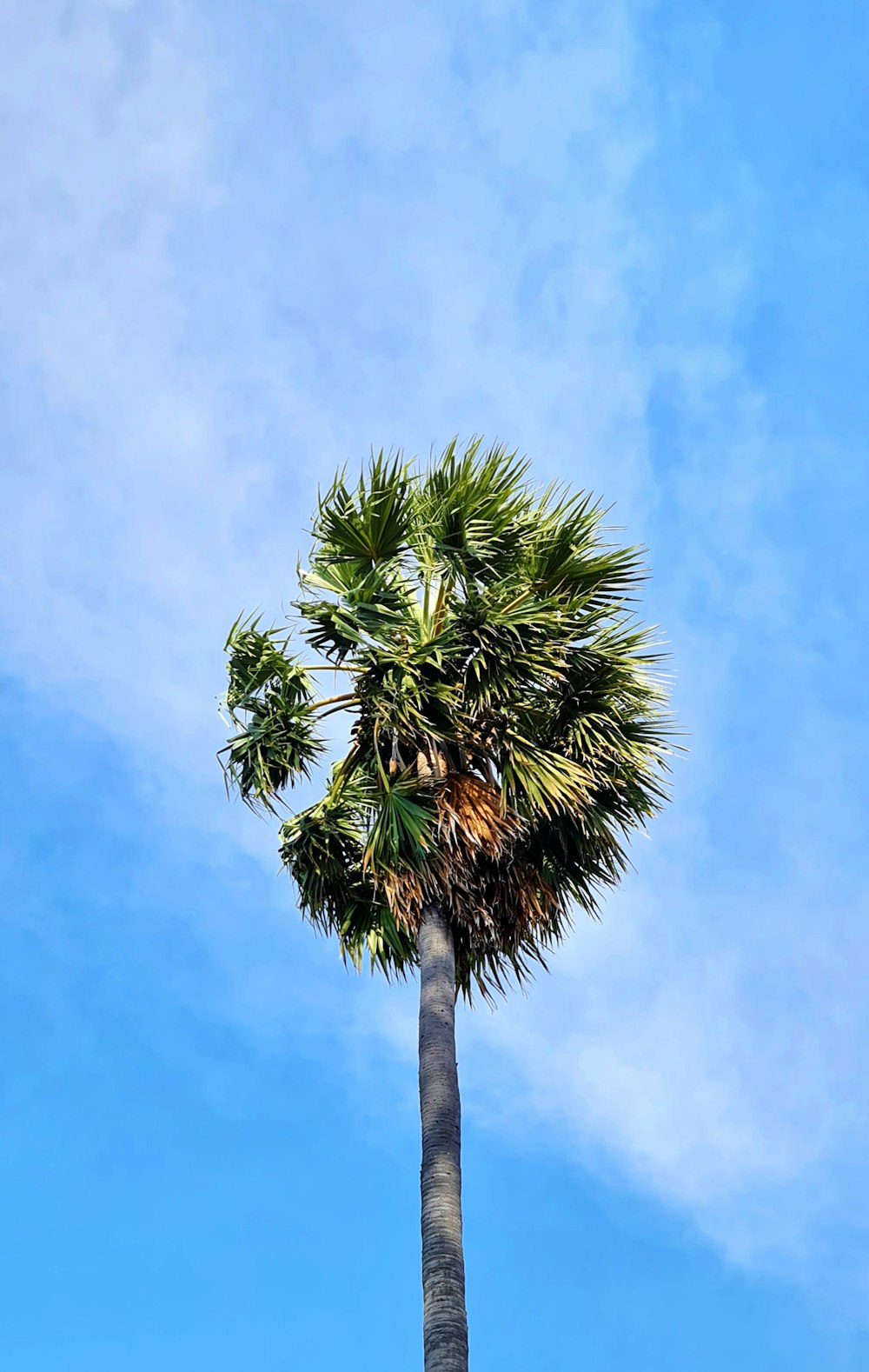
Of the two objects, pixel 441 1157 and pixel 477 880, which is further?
pixel 477 880

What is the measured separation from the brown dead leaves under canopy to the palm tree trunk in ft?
0.65

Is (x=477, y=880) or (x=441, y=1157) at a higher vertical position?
(x=477, y=880)

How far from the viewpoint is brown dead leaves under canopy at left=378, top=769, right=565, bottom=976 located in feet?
40.8

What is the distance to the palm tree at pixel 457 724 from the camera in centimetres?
1266

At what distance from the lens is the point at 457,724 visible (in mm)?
12938

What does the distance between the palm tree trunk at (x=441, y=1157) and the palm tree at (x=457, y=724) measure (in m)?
0.07

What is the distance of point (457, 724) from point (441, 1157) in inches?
150

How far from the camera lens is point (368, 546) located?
44.6ft

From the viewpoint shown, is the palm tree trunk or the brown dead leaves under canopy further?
the brown dead leaves under canopy

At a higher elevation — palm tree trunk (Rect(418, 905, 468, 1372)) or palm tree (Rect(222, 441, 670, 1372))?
palm tree (Rect(222, 441, 670, 1372))

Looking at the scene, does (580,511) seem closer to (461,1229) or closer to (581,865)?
(581,865)

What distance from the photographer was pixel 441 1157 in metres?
10.7

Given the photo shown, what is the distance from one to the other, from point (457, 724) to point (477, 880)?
4.49ft

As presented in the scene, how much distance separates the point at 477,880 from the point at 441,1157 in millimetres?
2688
